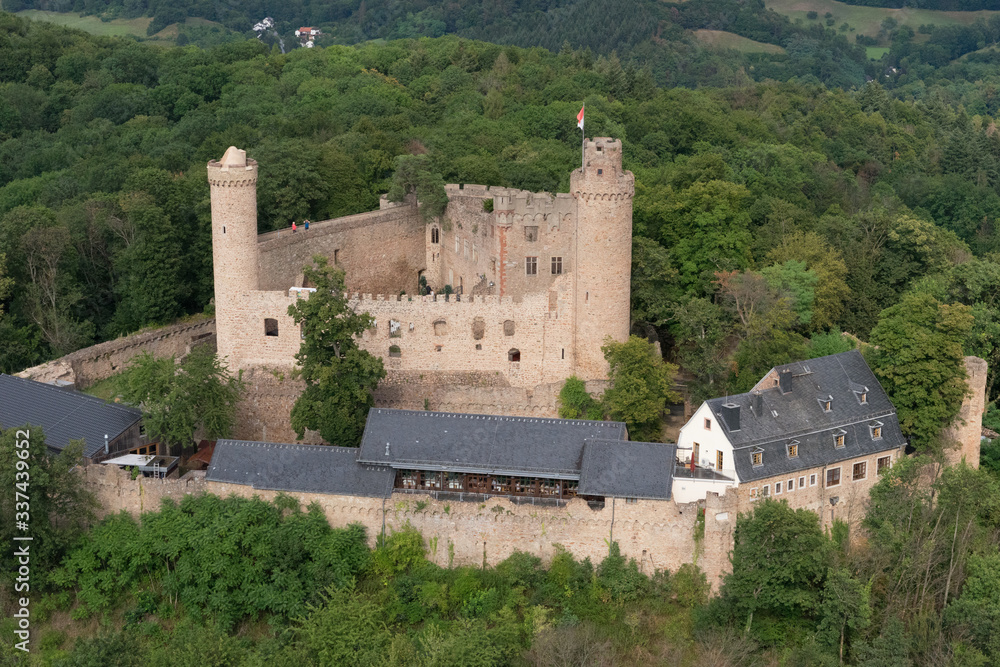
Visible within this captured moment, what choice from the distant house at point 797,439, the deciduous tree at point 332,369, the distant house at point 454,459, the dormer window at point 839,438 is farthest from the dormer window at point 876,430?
the deciduous tree at point 332,369

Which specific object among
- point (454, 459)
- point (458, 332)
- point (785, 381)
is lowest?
point (454, 459)

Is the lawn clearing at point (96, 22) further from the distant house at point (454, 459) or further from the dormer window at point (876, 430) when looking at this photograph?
the dormer window at point (876, 430)

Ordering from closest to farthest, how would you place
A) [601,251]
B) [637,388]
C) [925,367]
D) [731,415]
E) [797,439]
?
1. [731,415]
2. [797,439]
3. [925,367]
4. [637,388]
5. [601,251]

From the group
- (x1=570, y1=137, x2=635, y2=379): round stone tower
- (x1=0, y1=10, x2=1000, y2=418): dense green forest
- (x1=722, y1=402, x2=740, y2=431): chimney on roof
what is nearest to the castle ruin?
(x1=570, y1=137, x2=635, y2=379): round stone tower

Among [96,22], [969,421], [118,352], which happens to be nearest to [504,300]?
[118,352]

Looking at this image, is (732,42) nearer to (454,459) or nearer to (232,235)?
(232,235)

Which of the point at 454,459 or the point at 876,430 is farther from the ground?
the point at 876,430

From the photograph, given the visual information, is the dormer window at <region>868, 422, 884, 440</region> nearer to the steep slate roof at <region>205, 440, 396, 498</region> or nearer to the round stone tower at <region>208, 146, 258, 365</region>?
the steep slate roof at <region>205, 440, 396, 498</region>
